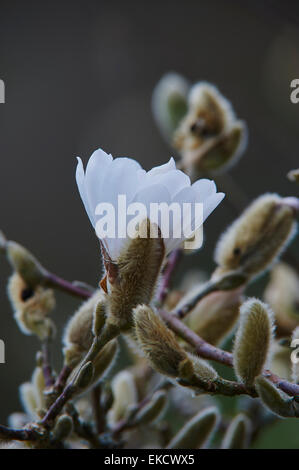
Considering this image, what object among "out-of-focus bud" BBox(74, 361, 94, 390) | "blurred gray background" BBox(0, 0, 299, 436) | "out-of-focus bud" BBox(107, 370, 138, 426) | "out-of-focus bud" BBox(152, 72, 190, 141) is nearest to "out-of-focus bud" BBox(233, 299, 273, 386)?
"out-of-focus bud" BBox(74, 361, 94, 390)

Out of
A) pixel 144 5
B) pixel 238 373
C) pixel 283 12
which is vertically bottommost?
pixel 238 373

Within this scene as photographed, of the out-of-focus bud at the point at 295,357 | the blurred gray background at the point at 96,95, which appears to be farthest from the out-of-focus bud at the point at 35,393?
the blurred gray background at the point at 96,95

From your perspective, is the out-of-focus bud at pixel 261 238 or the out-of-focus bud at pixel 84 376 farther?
the out-of-focus bud at pixel 261 238

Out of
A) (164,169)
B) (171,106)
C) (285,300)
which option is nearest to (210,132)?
(171,106)

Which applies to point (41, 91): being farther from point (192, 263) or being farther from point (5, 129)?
point (192, 263)

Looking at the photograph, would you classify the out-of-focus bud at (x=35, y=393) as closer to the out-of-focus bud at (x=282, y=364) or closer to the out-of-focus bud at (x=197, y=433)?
the out-of-focus bud at (x=197, y=433)

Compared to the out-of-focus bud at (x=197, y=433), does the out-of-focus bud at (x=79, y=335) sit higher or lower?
higher
